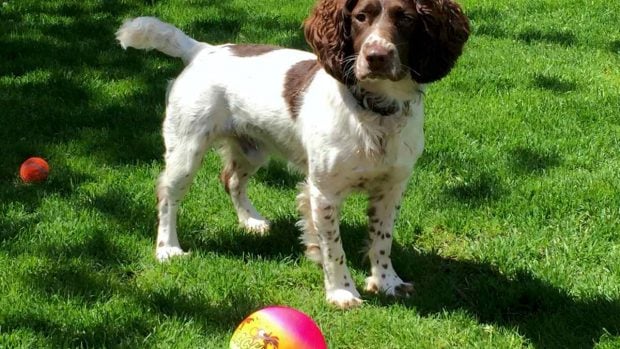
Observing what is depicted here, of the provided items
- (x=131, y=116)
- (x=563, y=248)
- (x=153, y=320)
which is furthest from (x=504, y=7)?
(x=153, y=320)

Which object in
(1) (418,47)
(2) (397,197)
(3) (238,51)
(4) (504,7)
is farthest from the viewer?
(4) (504,7)

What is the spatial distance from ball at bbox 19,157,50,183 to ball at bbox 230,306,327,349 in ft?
7.76

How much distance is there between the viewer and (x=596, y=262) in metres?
4.13

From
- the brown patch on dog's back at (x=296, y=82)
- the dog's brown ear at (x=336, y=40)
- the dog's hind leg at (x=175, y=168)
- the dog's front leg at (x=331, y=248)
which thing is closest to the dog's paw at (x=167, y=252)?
the dog's hind leg at (x=175, y=168)

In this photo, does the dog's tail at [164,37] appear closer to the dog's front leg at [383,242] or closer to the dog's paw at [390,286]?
the dog's front leg at [383,242]

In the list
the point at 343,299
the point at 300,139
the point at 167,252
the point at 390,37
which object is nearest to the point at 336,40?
the point at 390,37

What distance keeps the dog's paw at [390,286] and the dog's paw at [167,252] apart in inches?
38.6

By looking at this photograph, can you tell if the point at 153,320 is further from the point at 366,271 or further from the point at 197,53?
the point at 197,53

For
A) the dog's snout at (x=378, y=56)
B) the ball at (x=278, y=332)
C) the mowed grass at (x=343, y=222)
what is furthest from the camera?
the mowed grass at (x=343, y=222)

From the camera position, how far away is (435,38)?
11.7 ft

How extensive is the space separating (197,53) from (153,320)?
1542mm

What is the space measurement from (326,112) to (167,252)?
3.91 ft

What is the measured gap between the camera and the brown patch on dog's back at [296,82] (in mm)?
4055

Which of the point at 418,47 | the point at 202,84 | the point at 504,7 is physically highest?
the point at 418,47
